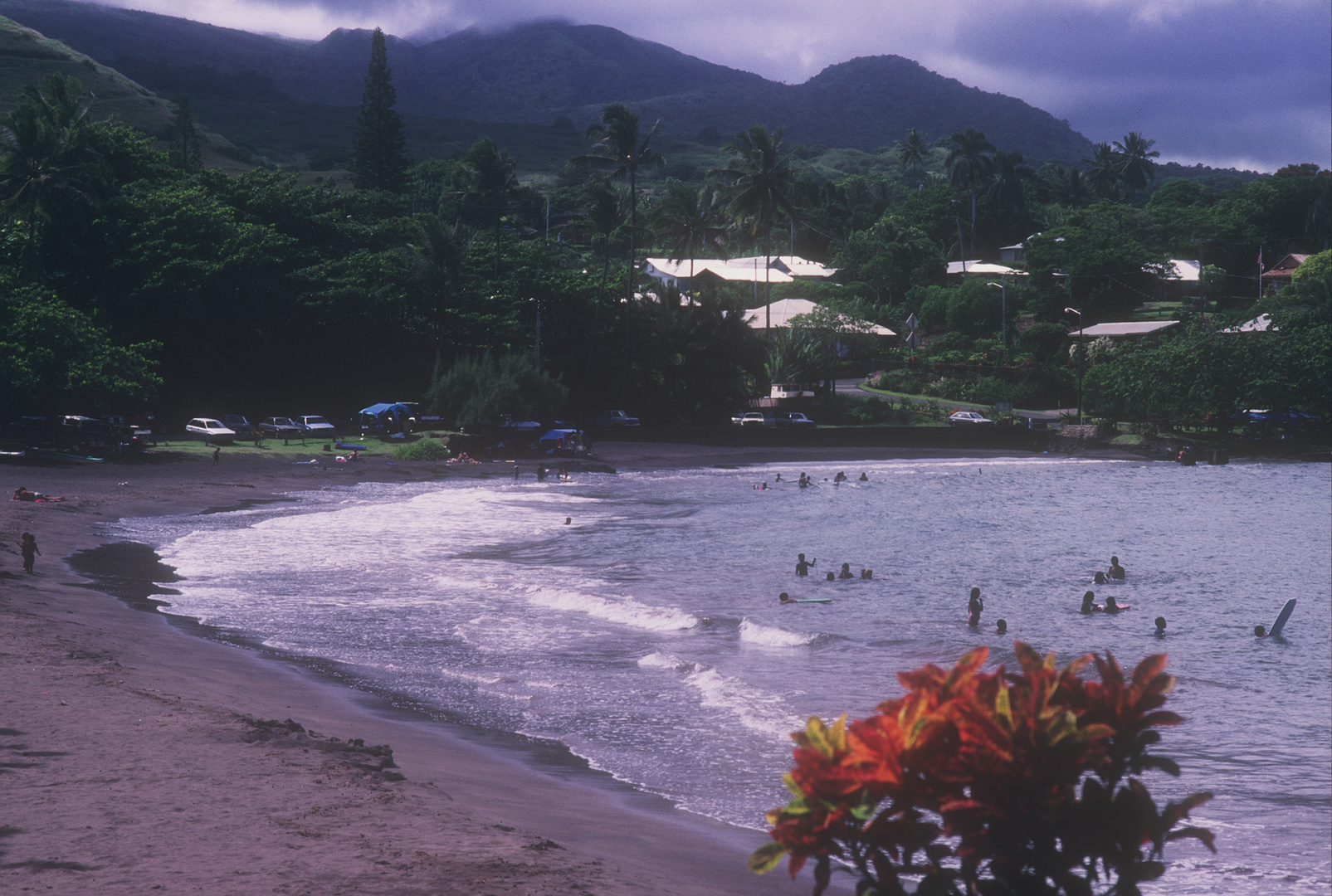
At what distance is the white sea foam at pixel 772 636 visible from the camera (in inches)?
747

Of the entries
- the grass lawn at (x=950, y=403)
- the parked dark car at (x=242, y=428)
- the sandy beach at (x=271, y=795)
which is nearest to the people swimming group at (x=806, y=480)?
the grass lawn at (x=950, y=403)

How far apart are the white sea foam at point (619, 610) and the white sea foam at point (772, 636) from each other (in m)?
1.19

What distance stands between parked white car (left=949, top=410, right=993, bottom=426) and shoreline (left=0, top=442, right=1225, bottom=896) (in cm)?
5742

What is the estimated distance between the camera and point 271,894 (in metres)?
6.22

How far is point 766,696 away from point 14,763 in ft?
32.0

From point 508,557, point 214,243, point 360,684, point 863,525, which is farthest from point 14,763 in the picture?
point 214,243

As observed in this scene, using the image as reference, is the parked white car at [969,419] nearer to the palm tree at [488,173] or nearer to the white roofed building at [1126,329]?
the white roofed building at [1126,329]

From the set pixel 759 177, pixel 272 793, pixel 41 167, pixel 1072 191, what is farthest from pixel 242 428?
pixel 1072 191

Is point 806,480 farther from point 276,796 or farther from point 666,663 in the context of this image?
point 276,796

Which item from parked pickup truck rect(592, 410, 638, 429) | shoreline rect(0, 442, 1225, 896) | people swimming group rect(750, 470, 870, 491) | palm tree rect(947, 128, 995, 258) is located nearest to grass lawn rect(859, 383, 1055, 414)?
parked pickup truck rect(592, 410, 638, 429)

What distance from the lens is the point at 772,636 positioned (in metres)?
19.2

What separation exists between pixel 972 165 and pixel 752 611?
10584 cm

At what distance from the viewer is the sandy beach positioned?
262 inches

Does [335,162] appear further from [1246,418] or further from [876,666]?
[876,666]
